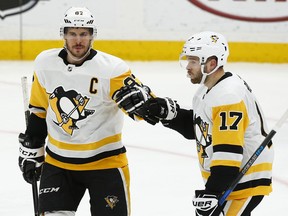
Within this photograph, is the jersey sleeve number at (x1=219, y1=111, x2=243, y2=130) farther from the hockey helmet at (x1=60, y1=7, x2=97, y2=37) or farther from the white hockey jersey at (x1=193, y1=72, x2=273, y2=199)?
the hockey helmet at (x1=60, y1=7, x2=97, y2=37)

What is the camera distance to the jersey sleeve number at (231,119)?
112 inches

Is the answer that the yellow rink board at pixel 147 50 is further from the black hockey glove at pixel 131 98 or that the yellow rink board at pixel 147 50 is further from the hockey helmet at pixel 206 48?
the hockey helmet at pixel 206 48

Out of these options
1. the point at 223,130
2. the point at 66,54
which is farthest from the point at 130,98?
the point at 223,130

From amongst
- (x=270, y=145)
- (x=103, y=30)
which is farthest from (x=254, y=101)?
(x=103, y=30)

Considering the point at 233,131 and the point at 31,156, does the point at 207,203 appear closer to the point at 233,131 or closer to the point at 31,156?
the point at 233,131

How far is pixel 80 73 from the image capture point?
332 centimetres

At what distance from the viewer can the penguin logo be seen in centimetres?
333

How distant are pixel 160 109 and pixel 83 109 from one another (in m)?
0.34

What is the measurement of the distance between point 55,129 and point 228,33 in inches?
228

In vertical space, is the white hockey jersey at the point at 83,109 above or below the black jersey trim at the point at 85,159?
above

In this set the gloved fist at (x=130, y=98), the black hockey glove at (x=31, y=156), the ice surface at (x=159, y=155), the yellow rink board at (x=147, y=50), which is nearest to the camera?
the gloved fist at (x=130, y=98)

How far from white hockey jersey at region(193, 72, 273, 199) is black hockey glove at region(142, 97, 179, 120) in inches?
10.9

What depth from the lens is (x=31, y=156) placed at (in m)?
3.60

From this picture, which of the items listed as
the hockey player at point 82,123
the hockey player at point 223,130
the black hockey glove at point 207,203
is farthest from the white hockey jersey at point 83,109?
the black hockey glove at point 207,203
